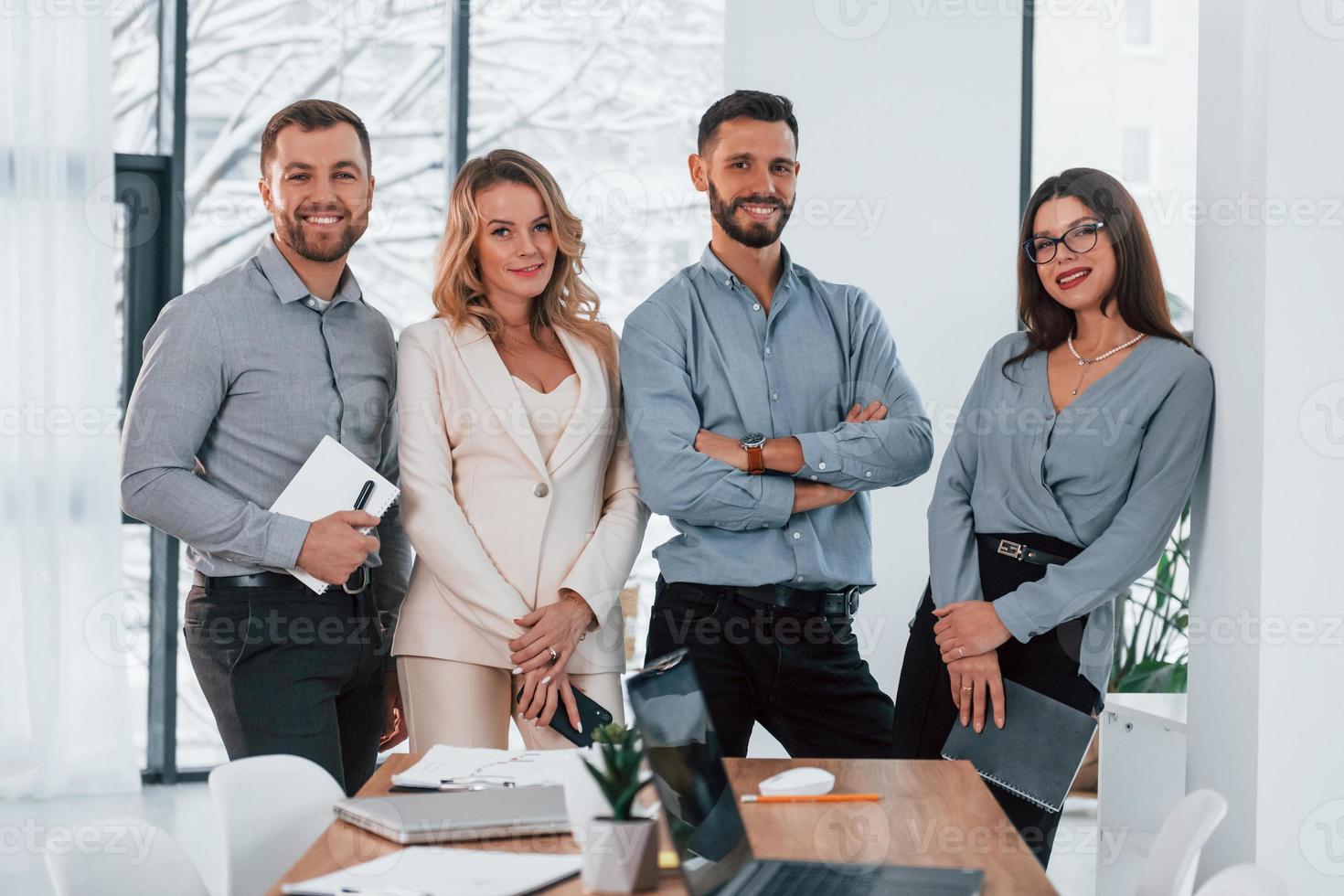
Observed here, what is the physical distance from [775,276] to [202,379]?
1305 mm

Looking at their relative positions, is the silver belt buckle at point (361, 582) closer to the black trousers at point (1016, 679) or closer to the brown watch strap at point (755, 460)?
the brown watch strap at point (755, 460)

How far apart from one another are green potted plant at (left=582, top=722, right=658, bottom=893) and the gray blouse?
3.54ft

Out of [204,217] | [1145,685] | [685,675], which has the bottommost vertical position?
[1145,685]

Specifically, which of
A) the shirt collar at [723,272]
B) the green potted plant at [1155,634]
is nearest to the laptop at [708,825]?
the shirt collar at [723,272]

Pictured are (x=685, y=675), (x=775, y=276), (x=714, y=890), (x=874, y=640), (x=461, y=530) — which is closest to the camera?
(x=714, y=890)

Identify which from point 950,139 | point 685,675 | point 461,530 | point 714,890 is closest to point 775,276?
point 461,530

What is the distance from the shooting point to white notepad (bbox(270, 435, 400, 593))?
2453 millimetres

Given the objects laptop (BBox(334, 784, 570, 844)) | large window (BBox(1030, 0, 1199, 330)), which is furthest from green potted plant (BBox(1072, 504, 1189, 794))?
laptop (BBox(334, 784, 570, 844))

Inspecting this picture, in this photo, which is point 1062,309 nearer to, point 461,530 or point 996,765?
point 996,765

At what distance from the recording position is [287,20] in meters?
4.84

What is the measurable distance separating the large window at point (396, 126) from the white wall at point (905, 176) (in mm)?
515

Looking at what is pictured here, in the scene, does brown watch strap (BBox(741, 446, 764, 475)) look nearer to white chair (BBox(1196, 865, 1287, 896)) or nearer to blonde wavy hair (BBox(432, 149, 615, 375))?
blonde wavy hair (BBox(432, 149, 615, 375))

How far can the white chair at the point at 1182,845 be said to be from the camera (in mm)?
1593

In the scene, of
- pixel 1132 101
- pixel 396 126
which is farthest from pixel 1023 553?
pixel 396 126
